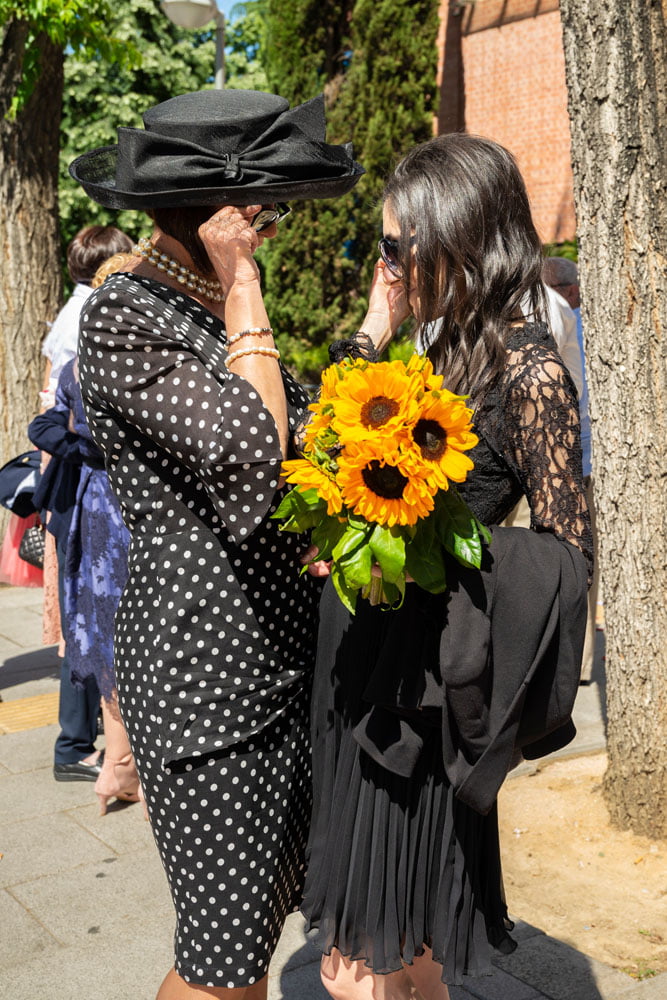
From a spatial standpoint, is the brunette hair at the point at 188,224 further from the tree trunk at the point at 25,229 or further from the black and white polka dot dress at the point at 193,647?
the tree trunk at the point at 25,229

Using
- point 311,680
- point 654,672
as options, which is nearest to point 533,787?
point 654,672

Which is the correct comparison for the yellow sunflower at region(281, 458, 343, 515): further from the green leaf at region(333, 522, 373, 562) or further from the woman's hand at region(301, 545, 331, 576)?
the woman's hand at region(301, 545, 331, 576)

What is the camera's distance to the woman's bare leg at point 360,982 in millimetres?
2145

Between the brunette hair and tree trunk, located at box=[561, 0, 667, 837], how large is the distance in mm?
2142

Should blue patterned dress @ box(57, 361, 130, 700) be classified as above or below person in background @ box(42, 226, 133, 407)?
below

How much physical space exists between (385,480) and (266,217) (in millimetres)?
699

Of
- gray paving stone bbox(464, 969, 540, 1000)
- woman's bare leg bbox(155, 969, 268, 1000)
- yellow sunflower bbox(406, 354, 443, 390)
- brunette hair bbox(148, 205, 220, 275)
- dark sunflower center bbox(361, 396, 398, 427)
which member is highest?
brunette hair bbox(148, 205, 220, 275)

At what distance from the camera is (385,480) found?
177cm

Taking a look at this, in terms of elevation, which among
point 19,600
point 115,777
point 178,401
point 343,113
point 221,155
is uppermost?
point 343,113

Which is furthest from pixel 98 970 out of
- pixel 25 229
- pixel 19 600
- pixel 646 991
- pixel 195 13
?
pixel 195 13

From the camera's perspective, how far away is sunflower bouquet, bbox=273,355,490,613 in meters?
1.75

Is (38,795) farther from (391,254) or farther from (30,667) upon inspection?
(391,254)

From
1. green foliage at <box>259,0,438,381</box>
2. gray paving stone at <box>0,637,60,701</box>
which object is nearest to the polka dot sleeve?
gray paving stone at <box>0,637,60,701</box>

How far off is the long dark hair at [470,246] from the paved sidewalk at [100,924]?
2013 mm
